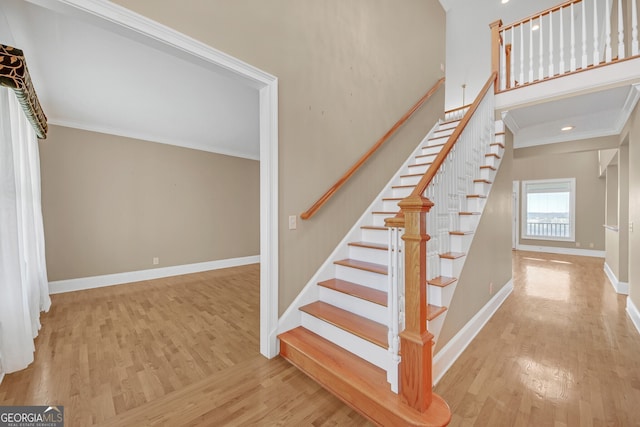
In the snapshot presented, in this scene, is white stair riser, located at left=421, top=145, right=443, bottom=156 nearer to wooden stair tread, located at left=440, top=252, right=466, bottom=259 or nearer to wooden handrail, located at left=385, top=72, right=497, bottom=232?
wooden handrail, located at left=385, top=72, right=497, bottom=232

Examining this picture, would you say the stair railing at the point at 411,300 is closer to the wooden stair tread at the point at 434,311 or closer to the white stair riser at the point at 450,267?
the wooden stair tread at the point at 434,311

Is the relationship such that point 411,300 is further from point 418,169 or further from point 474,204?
point 418,169

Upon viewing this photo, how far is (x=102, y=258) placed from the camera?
4.09 metres

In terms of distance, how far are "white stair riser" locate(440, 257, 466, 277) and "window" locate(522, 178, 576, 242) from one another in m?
7.84

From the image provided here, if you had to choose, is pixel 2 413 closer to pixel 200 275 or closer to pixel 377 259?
pixel 377 259

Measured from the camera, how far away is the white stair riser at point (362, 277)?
2.20 metres

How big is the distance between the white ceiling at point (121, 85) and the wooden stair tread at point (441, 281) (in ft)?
6.99

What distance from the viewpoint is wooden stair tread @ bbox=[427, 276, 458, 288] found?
1.85m

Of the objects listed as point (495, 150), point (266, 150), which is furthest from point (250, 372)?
point (495, 150)

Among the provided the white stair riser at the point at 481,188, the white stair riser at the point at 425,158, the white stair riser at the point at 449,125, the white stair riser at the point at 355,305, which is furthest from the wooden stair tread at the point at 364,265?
the white stair riser at the point at 449,125

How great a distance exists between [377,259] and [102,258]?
435 centimetres

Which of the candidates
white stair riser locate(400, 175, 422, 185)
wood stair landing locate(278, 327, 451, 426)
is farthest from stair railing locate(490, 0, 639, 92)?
wood stair landing locate(278, 327, 451, 426)

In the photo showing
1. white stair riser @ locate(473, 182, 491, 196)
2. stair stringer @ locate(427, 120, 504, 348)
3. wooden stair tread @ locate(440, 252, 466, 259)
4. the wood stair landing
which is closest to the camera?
the wood stair landing

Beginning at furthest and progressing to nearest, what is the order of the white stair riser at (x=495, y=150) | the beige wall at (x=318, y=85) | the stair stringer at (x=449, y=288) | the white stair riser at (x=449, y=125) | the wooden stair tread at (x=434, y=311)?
1. the white stair riser at (x=449, y=125)
2. the white stair riser at (x=495, y=150)
3. the beige wall at (x=318, y=85)
4. the stair stringer at (x=449, y=288)
5. the wooden stair tread at (x=434, y=311)
